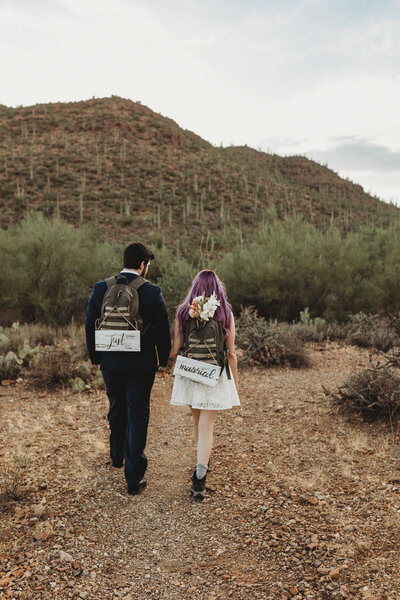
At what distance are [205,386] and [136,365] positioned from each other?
60 cm

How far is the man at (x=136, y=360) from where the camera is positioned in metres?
3.70

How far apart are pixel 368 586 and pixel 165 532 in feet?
4.79

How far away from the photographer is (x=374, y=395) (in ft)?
19.0

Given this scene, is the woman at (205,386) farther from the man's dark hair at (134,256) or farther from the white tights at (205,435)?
the man's dark hair at (134,256)

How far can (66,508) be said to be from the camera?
12.4ft

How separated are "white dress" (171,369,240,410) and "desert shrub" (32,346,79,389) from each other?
402 centimetres

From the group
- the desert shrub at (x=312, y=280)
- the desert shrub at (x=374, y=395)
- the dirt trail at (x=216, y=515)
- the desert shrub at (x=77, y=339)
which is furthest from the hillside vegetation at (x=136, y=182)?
the dirt trail at (x=216, y=515)

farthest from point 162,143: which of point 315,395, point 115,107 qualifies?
point 315,395

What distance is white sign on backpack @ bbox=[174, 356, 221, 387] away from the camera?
371 cm

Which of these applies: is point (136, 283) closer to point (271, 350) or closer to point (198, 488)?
point (198, 488)

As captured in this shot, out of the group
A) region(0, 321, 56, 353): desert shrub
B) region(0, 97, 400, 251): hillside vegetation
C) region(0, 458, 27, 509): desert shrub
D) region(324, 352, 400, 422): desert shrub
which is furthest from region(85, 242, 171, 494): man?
region(0, 97, 400, 251): hillside vegetation

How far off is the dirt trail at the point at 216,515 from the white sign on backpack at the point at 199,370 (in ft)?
3.58

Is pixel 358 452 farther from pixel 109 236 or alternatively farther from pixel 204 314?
pixel 109 236

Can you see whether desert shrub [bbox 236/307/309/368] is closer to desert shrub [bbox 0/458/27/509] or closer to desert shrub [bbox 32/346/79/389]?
desert shrub [bbox 32/346/79/389]
